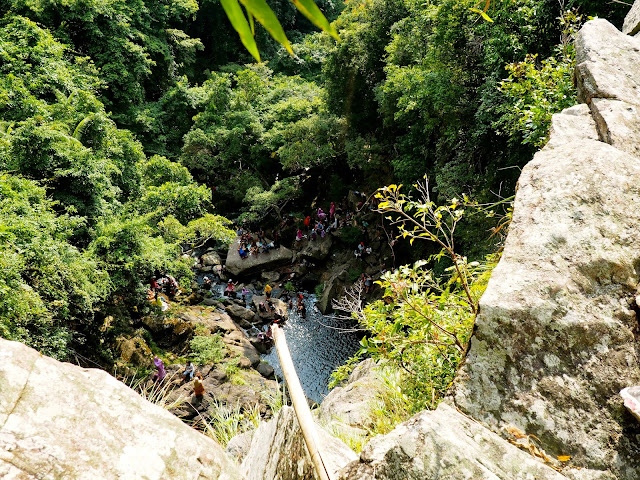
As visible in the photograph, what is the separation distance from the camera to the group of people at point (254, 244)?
16750 millimetres

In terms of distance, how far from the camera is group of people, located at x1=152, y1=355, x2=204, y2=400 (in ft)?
31.6

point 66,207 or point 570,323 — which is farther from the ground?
point 66,207

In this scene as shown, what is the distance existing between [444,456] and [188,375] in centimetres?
1016

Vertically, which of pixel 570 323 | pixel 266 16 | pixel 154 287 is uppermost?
pixel 266 16

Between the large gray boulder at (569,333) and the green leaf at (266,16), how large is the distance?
6.66ft

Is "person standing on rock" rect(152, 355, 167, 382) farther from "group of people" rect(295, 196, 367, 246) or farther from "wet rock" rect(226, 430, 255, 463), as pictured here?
"group of people" rect(295, 196, 367, 246)

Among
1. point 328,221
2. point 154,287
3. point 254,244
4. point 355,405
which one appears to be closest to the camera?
point 355,405

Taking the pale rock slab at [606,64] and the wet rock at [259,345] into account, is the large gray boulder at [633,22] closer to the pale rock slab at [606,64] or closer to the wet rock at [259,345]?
the pale rock slab at [606,64]

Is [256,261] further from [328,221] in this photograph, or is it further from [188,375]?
[188,375]

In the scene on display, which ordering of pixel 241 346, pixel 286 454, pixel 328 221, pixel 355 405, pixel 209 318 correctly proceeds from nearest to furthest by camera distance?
pixel 286 454, pixel 355 405, pixel 241 346, pixel 209 318, pixel 328 221

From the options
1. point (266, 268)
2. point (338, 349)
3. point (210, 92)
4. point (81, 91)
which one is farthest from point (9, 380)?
point (210, 92)

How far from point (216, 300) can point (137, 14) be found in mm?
16761

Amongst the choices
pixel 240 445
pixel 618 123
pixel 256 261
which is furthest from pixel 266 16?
pixel 256 261

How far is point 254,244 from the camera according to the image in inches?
665
